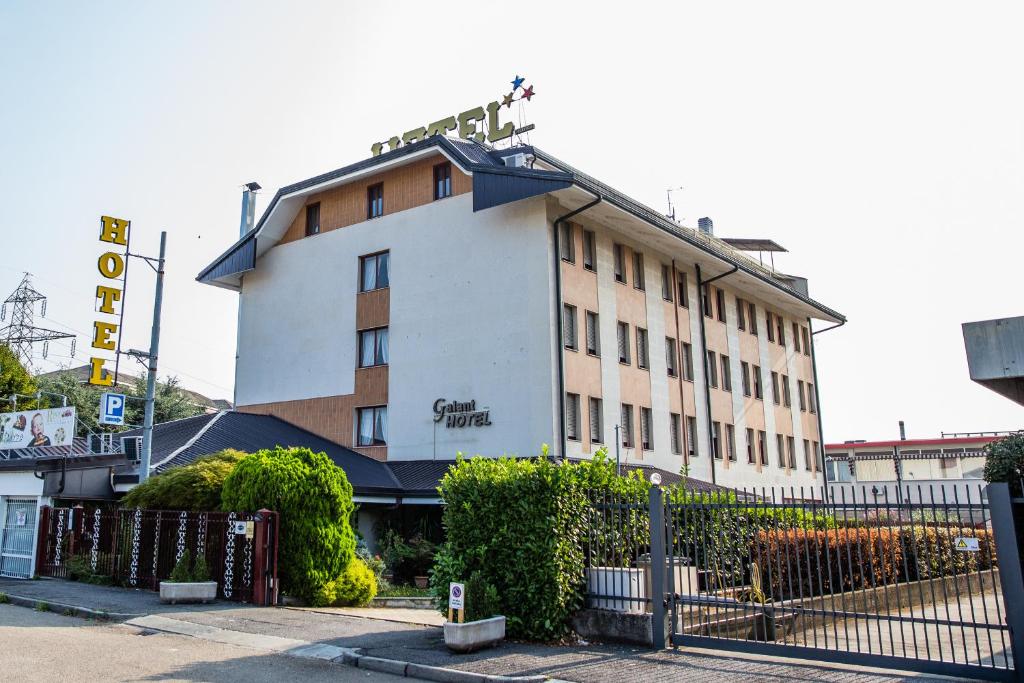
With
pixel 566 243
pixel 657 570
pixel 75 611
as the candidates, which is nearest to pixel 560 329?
pixel 566 243

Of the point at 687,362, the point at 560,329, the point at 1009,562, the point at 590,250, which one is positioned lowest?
the point at 1009,562

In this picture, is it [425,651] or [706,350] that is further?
[706,350]

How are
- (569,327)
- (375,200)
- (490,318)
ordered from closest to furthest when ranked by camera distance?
(569,327), (490,318), (375,200)

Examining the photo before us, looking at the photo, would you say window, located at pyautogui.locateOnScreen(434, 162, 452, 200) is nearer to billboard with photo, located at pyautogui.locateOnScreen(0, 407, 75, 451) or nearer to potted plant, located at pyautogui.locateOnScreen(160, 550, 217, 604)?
billboard with photo, located at pyautogui.locateOnScreen(0, 407, 75, 451)

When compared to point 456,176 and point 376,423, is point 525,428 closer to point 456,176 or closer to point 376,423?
point 376,423

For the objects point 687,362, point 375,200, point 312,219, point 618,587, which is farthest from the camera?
point 312,219

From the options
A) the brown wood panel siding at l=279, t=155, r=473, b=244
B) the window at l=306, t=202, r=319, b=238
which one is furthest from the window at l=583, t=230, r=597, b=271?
the window at l=306, t=202, r=319, b=238

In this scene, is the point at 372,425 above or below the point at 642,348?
below

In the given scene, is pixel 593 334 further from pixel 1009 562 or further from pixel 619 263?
pixel 1009 562

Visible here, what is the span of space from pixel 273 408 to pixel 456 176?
11.4 meters

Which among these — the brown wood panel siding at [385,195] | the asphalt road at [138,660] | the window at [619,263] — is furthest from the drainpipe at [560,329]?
the asphalt road at [138,660]

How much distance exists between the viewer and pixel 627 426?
27.0m

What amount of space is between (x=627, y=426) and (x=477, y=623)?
642 inches

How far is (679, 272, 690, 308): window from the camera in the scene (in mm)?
31594
